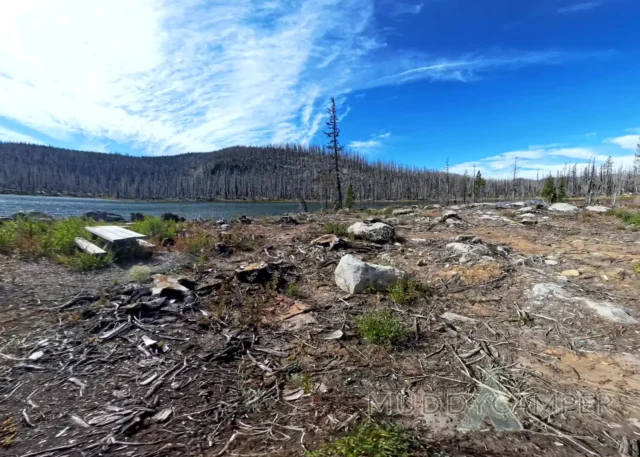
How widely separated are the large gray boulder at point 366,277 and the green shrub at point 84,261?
5078mm

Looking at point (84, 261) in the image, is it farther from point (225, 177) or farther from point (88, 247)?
Result: point (225, 177)

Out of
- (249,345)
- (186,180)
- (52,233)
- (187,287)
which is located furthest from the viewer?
(186,180)

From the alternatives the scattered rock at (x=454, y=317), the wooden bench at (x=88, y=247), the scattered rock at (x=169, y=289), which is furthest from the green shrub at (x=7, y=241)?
the scattered rock at (x=454, y=317)

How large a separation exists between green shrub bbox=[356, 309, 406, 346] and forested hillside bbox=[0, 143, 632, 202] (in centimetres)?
10812

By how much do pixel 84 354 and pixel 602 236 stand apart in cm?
1341

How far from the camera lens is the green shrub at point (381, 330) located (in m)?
3.94

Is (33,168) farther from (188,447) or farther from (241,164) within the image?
(188,447)

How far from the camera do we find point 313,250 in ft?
26.7

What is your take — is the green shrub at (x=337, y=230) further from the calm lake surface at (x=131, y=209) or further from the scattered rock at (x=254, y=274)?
the calm lake surface at (x=131, y=209)

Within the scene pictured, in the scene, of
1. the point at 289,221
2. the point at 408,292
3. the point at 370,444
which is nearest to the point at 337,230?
the point at 289,221

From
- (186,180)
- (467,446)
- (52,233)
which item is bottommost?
(467,446)

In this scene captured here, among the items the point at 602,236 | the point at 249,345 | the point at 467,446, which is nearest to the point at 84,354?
the point at 249,345

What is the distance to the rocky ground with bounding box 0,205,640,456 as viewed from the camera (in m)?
2.49

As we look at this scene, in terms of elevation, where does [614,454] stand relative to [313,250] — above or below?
below
